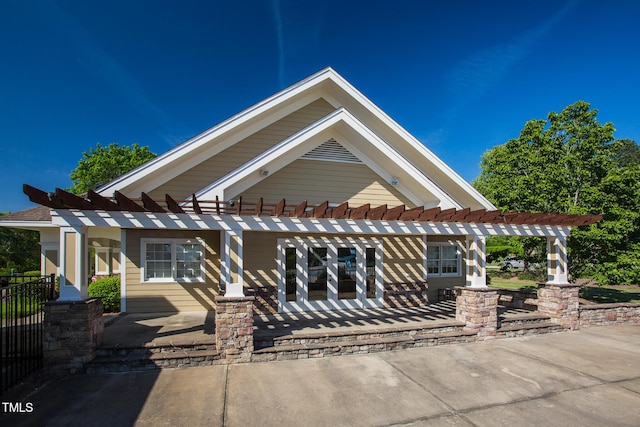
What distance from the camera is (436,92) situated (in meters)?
19.3

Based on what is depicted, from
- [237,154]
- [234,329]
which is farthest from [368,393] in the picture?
[237,154]

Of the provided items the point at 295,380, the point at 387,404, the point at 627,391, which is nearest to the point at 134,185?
the point at 295,380

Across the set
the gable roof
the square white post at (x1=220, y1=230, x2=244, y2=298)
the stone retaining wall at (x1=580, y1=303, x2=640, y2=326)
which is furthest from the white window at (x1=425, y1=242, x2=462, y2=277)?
the square white post at (x1=220, y1=230, x2=244, y2=298)

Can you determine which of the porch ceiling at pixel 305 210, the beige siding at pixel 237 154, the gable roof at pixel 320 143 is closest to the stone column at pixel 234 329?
the porch ceiling at pixel 305 210

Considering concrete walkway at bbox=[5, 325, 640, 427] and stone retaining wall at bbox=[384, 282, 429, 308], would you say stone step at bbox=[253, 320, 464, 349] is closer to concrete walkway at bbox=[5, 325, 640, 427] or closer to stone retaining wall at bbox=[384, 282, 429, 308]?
concrete walkway at bbox=[5, 325, 640, 427]

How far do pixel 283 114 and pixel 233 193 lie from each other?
Answer: 3269 mm

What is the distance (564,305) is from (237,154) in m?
10.5

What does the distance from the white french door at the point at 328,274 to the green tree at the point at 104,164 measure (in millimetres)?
25388

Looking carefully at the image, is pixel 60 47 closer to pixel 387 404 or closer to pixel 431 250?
pixel 431 250

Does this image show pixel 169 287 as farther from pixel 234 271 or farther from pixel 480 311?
pixel 480 311

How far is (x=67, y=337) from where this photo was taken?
607 centimetres

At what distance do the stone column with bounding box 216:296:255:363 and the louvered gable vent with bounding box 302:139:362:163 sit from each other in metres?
5.42

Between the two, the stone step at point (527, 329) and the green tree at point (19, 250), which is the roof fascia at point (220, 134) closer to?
the stone step at point (527, 329)

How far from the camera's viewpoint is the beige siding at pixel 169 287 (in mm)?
9930
